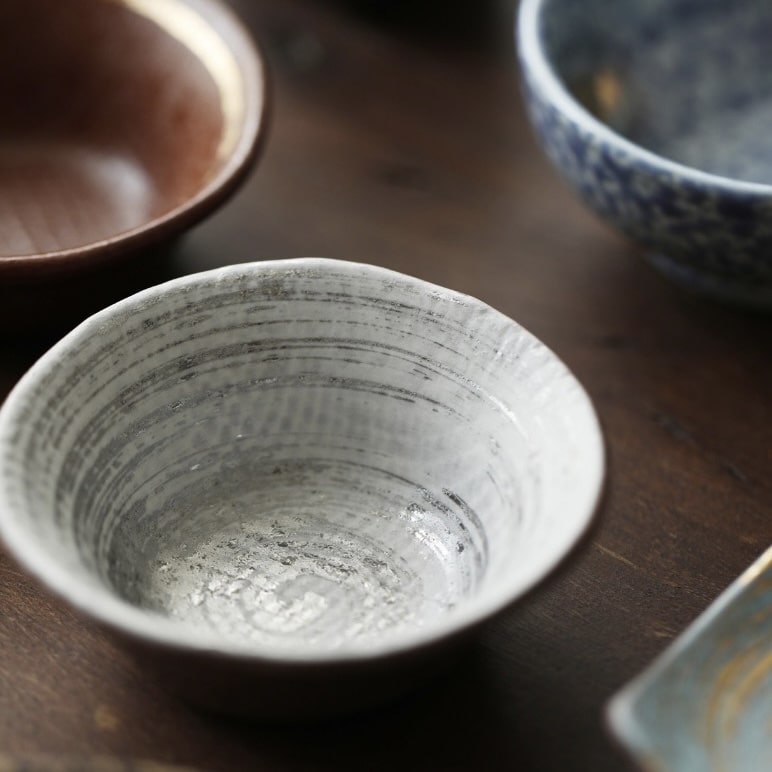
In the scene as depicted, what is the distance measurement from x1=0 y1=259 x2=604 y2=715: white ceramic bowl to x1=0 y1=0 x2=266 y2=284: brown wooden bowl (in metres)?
0.21

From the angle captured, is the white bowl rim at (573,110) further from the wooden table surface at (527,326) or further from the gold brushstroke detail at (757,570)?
the gold brushstroke detail at (757,570)

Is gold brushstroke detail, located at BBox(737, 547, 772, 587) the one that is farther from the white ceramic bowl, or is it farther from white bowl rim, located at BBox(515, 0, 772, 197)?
white bowl rim, located at BBox(515, 0, 772, 197)

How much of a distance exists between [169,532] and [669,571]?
0.33 metres

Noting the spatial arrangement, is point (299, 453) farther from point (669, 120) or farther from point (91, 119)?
point (669, 120)

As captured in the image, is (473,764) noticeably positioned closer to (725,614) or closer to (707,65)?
(725,614)

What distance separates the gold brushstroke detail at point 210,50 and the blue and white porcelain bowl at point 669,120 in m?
0.24

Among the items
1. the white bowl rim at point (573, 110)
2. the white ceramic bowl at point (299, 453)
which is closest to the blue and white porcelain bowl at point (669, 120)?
the white bowl rim at point (573, 110)

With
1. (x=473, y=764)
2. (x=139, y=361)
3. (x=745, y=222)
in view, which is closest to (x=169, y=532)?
(x=139, y=361)

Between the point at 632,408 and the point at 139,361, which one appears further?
the point at 632,408

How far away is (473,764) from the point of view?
0.65m

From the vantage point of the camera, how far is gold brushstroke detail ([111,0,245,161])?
3.12 feet

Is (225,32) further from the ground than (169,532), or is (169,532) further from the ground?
(225,32)

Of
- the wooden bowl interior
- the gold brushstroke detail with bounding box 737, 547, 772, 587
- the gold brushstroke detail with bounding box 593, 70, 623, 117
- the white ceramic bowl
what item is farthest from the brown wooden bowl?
the gold brushstroke detail with bounding box 737, 547, 772, 587

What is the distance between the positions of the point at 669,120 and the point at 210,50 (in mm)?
467
